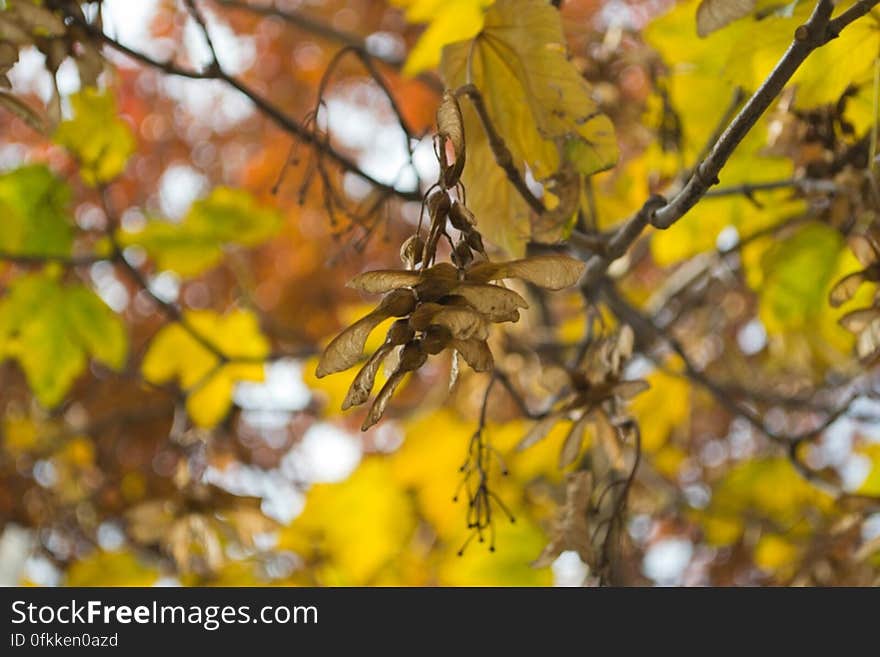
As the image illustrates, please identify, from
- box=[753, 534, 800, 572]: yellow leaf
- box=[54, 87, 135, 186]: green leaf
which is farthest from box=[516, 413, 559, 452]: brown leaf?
box=[753, 534, 800, 572]: yellow leaf

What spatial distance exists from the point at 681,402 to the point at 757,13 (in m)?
1.11

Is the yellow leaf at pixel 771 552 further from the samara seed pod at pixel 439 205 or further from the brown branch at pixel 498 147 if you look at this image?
the samara seed pod at pixel 439 205

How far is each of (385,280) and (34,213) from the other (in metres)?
0.95

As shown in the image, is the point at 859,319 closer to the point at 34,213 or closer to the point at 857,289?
the point at 857,289

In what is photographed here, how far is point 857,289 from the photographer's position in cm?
76

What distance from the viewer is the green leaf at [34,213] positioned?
128 cm

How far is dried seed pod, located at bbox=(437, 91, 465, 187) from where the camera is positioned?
0.56 metres

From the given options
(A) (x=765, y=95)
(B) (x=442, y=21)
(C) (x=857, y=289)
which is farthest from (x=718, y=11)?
(B) (x=442, y=21)

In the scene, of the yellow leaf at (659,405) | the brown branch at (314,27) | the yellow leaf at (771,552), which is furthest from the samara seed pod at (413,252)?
the yellow leaf at (771,552)

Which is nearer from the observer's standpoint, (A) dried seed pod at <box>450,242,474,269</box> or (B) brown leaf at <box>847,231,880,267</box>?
(A) dried seed pod at <box>450,242,474,269</box>

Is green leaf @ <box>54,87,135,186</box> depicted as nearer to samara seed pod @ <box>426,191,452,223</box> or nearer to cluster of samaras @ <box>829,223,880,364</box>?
samara seed pod @ <box>426,191,452,223</box>

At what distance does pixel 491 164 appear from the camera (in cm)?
75
